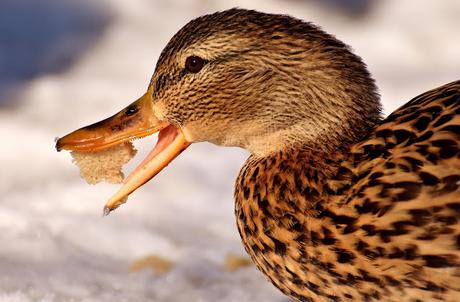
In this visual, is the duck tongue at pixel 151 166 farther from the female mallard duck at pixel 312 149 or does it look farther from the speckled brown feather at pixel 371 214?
the speckled brown feather at pixel 371 214

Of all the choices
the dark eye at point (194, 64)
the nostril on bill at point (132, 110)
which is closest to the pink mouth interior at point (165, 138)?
the nostril on bill at point (132, 110)

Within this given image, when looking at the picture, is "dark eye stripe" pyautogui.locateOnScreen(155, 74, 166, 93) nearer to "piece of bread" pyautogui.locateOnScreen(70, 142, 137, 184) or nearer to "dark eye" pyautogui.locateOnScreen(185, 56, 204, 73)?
"dark eye" pyautogui.locateOnScreen(185, 56, 204, 73)

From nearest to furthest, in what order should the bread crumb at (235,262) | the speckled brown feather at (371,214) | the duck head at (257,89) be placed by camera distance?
the speckled brown feather at (371,214), the duck head at (257,89), the bread crumb at (235,262)

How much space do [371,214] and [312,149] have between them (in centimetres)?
34

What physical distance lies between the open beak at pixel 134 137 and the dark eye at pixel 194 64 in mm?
178

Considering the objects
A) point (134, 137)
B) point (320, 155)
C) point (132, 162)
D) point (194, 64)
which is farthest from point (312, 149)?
point (132, 162)

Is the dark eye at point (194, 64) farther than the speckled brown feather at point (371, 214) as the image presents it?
Yes

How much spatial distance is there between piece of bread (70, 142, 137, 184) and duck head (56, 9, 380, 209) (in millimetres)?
165

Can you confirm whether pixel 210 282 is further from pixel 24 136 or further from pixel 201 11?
pixel 201 11

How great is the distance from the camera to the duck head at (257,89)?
107 inches

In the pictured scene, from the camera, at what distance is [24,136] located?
484cm

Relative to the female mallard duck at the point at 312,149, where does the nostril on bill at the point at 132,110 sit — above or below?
above

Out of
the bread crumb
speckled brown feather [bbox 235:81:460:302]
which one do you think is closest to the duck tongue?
speckled brown feather [bbox 235:81:460:302]

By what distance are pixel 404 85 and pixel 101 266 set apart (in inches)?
92.3
